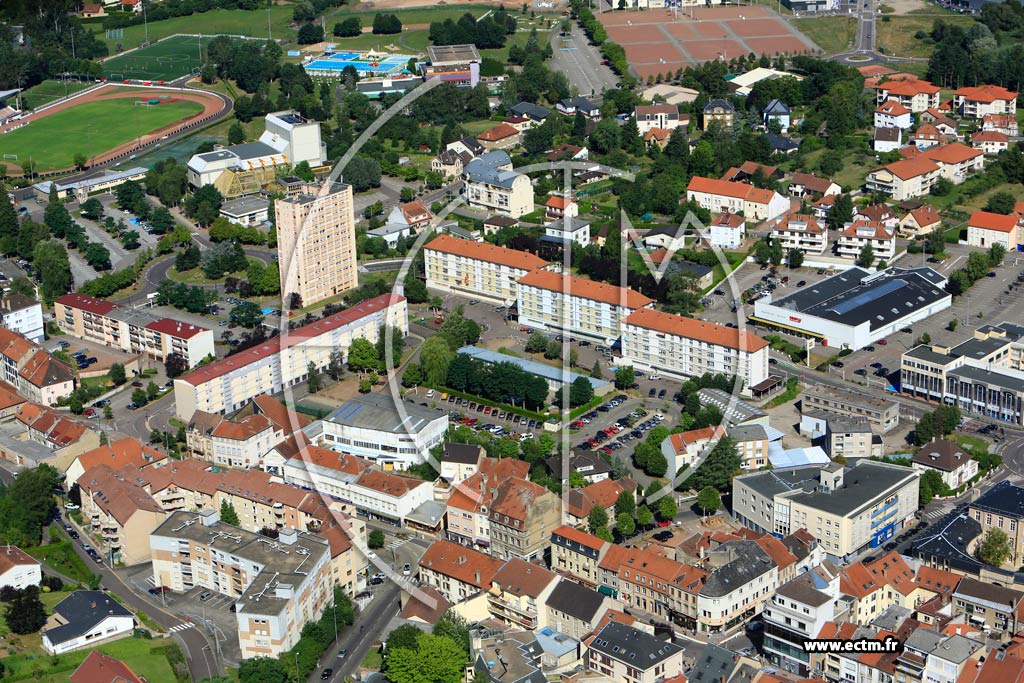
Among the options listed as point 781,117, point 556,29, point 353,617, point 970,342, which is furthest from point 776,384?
point 556,29

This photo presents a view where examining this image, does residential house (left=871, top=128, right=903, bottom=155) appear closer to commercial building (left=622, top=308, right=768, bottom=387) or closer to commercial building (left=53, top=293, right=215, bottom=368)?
commercial building (left=622, top=308, right=768, bottom=387)

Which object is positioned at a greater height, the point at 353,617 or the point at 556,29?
the point at 556,29

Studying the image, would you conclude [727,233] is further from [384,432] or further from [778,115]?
[384,432]

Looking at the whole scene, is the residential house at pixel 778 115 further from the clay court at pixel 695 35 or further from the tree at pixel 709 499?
the tree at pixel 709 499

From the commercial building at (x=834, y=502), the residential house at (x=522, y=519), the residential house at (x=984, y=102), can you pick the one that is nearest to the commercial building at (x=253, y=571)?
the residential house at (x=522, y=519)

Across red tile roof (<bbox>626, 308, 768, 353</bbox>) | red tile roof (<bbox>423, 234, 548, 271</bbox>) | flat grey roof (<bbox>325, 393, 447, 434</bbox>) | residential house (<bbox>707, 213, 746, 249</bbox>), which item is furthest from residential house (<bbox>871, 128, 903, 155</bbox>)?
flat grey roof (<bbox>325, 393, 447, 434</bbox>)

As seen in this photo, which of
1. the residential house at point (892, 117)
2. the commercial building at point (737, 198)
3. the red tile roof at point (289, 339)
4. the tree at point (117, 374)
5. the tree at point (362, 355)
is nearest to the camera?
the red tile roof at point (289, 339)

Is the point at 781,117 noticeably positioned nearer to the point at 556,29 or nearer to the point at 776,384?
the point at 556,29
